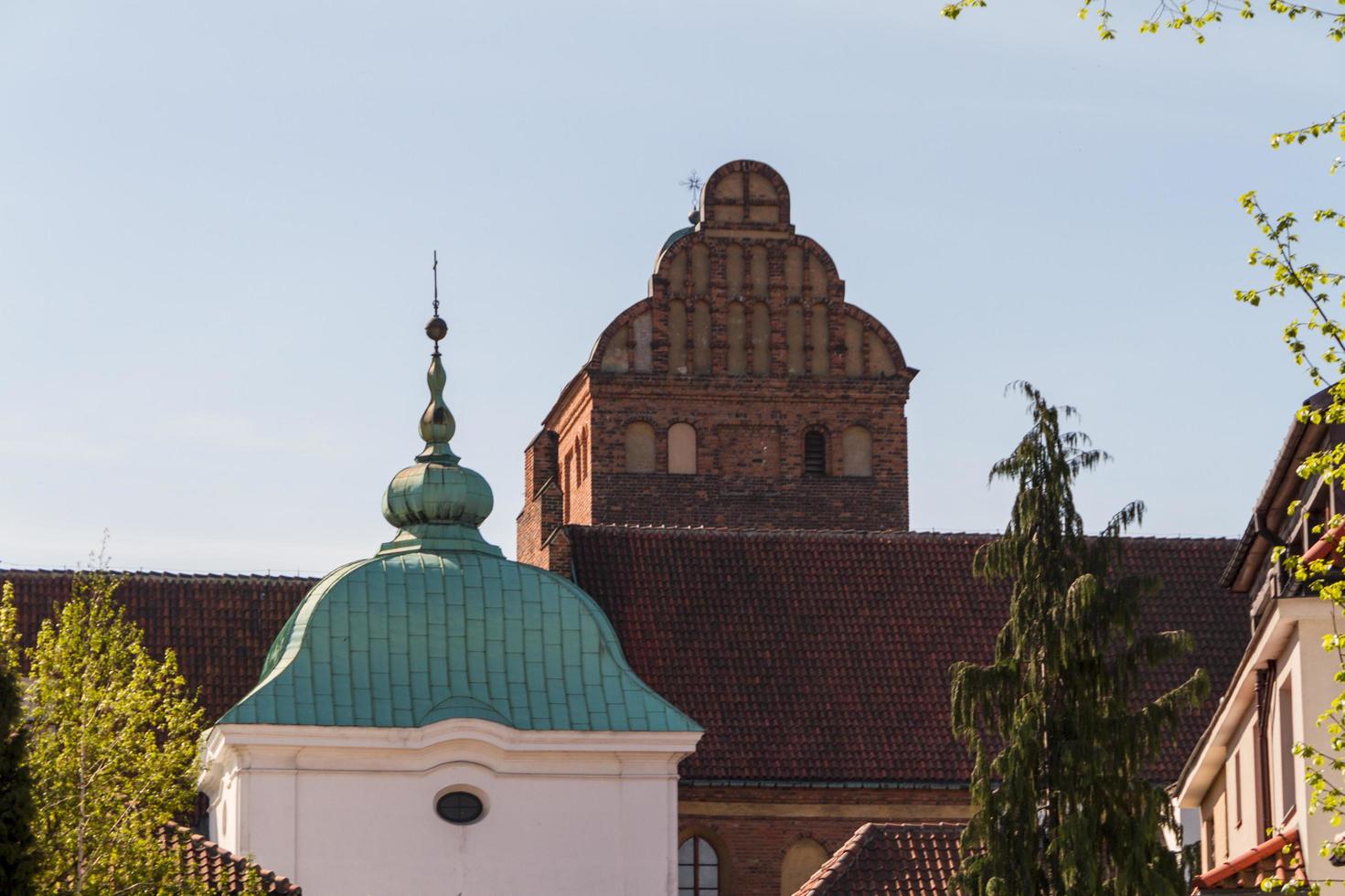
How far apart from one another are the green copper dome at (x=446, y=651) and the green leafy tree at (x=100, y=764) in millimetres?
12369

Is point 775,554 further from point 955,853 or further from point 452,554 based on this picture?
point 955,853

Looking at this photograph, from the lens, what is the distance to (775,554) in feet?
172

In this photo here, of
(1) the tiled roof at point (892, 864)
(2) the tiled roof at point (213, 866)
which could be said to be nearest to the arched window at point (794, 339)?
(1) the tiled roof at point (892, 864)

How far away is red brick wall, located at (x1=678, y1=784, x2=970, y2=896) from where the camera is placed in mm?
47531

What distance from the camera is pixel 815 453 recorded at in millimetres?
58250

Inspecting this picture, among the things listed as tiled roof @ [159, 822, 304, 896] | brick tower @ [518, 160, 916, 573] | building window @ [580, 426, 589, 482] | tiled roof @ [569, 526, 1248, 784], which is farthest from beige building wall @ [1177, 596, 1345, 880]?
building window @ [580, 426, 589, 482]

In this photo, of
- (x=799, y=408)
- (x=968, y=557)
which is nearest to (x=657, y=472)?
(x=799, y=408)

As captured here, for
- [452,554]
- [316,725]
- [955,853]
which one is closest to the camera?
[955,853]

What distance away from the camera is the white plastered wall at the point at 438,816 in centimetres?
4231

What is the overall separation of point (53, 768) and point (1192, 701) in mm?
10447

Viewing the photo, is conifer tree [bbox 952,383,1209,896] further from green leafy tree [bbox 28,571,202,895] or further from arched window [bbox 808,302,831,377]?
arched window [bbox 808,302,831,377]

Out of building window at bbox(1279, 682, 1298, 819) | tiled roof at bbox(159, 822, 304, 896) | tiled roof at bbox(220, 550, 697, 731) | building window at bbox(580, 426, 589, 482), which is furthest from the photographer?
Result: building window at bbox(580, 426, 589, 482)

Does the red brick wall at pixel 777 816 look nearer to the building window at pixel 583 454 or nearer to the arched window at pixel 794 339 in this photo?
the building window at pixel 583 454

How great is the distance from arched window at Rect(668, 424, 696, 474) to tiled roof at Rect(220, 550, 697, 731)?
12.2 meters
